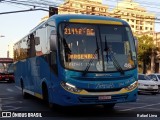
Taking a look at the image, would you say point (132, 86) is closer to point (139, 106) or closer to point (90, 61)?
point (90, 61)

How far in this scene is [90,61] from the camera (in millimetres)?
11641

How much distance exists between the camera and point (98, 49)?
11898mm

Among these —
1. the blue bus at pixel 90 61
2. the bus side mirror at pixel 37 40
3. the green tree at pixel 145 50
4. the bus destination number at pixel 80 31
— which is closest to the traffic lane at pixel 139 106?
the blue bus at pixel 90 61

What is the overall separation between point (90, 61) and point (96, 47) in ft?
1.82

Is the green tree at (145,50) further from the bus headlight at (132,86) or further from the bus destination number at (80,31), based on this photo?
the bus destination number at (80,31)

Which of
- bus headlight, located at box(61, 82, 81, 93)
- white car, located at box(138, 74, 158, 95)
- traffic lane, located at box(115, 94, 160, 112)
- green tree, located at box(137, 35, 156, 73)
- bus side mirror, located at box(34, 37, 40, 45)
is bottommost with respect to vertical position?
green tree, located at box(137, 35, 156, 73)

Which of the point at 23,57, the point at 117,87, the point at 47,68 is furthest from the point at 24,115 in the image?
the point at 23,57

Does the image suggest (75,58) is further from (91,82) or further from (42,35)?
(42,35)

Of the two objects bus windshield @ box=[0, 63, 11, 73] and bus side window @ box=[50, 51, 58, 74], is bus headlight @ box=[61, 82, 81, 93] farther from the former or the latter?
bus windshield @ box=[0, 63, 11, 73]

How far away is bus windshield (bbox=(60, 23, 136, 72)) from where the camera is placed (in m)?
11.7

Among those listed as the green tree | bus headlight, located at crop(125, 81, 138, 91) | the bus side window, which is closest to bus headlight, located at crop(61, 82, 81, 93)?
the bus side window

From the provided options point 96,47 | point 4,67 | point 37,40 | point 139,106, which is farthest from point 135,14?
point 96,47

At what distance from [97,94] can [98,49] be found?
143 cm

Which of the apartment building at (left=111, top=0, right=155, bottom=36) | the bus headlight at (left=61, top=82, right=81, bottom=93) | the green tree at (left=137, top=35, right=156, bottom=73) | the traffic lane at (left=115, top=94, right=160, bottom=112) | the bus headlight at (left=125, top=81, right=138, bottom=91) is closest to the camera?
the bus headlight at (left=61, top=82, right=81, bottom=93)
